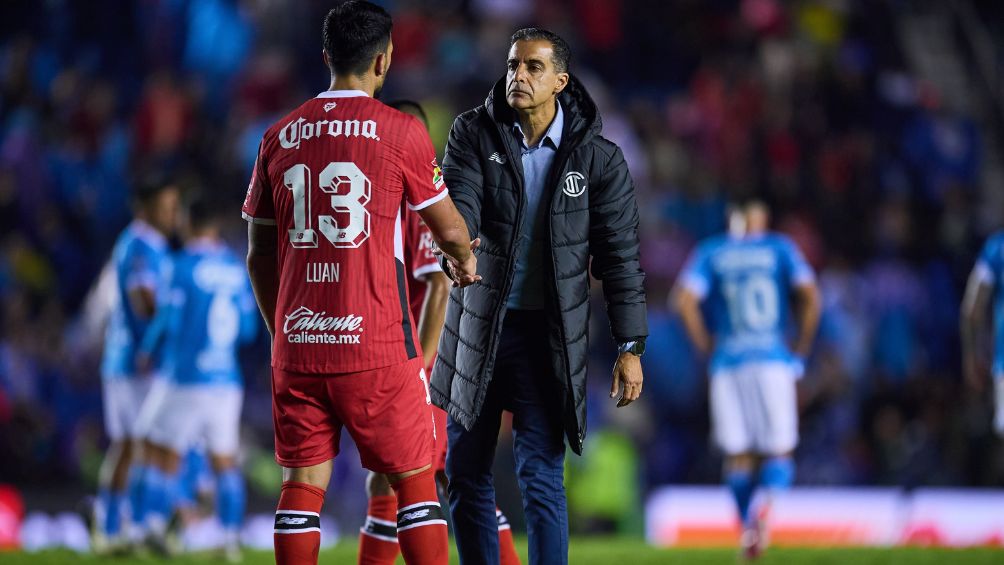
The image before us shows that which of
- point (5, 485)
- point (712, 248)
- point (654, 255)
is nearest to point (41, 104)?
point (5, 485)

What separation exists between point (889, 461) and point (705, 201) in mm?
3529

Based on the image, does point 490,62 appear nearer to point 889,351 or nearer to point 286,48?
point 286,48

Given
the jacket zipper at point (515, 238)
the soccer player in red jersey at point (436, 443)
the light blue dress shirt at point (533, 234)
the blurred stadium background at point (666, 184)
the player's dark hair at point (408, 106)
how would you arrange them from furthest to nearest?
the blurred stadium background at point (666, 184)
the player's dark hair at point (408, 106)
the soccer player in red jersey at point (436, 443)
the light blue dress shirt at point (533, 234)
the jacket zipper at point (515, 238)

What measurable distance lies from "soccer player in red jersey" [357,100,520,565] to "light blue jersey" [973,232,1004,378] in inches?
195

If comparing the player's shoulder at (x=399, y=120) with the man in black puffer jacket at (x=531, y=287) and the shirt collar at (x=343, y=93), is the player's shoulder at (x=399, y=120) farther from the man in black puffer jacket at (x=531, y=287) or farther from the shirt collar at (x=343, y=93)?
the man in black puffer jacket at (x=531, y=287)

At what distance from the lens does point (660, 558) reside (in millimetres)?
8672

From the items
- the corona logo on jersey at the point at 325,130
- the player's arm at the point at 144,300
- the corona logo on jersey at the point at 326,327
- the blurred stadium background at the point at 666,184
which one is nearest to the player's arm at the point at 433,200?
the corona logo on jersey at the point at 325,130

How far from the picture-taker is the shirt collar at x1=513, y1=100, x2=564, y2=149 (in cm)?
507

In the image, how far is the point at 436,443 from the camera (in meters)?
5.63

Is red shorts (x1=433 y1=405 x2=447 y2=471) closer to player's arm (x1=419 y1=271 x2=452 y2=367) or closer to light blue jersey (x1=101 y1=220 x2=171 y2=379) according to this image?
player's arm (x1=419 y1=271 x2=452 y2=367)

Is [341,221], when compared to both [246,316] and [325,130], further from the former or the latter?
[246,316]

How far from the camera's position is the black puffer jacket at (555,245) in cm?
492

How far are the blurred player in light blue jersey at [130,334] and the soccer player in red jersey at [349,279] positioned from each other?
15.9 feet

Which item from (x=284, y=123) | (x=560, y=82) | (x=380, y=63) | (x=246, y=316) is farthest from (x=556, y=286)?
(x=246, y=316)
